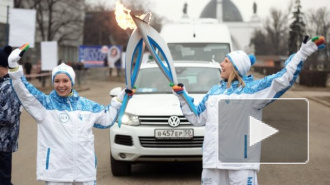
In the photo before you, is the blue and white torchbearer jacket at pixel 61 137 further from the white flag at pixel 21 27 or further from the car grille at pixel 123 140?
the white flag at pixel 21 27

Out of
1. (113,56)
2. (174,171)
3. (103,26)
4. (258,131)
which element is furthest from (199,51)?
(103,26)

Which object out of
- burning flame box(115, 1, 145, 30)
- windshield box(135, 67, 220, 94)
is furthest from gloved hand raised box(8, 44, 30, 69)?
windshield box(135, 67, 220, 94)

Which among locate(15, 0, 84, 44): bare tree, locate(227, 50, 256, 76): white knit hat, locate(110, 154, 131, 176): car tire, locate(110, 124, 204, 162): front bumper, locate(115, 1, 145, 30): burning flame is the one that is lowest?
locate(110, 154, 131, 176): car tire

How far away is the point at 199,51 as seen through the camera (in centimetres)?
1425

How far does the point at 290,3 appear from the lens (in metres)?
78.6

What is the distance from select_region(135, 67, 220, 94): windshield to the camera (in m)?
9.41

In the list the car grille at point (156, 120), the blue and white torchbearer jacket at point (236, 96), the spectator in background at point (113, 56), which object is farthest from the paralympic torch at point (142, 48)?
the spectator in background at point (113, 56)

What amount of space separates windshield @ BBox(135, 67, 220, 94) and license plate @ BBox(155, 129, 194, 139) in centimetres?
142

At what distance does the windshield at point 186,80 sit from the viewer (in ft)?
30.9

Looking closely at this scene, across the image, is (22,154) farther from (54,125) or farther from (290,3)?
(290,3)

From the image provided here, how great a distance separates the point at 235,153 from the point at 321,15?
225ft

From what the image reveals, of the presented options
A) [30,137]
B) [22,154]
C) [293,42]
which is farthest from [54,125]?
[293,42]
